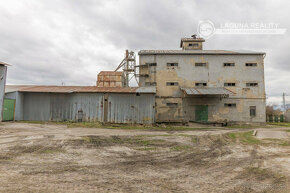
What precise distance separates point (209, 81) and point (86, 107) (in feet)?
51.1

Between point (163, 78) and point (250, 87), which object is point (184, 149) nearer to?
point (163, 78)

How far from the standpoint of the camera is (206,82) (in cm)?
2089

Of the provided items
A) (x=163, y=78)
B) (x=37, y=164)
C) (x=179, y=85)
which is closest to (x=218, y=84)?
(x=179, y=85)

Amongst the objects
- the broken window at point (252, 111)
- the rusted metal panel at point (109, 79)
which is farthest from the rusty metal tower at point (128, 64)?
the broken window at point (252, 111)

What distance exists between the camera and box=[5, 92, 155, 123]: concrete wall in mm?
16859

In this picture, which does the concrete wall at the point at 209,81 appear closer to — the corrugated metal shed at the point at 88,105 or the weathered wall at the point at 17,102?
the corrugated metal shed at the point at 88,105

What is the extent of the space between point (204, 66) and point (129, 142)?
16.9 meters

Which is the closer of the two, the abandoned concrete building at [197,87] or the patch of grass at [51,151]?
the patch of grass at [51,151]

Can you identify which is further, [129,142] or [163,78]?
[163,78]

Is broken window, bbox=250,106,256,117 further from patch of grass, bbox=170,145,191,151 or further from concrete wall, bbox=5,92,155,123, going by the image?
patch of grass, bbox=170,145,191,151

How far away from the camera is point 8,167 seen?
447 centimetres

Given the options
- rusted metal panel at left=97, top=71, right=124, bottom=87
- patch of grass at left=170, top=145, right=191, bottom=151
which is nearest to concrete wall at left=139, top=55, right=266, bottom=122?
rusted metal panel at left=97, top=71, right=124, bottom=87

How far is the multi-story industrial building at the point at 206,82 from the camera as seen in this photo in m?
20.2

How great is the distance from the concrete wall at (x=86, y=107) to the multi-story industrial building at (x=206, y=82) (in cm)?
384
